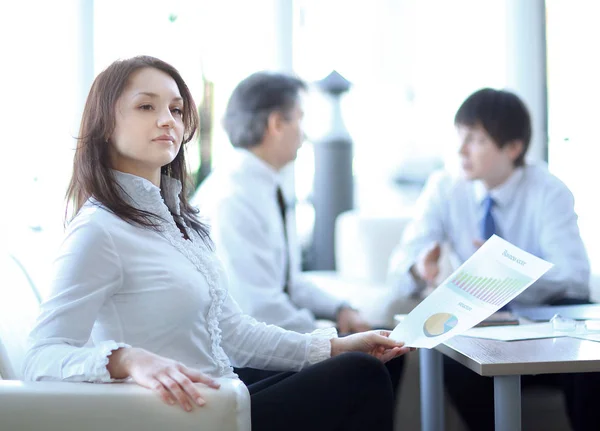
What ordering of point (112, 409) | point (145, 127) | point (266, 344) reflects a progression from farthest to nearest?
point (266, 344)
point (145, 127)
point (112, 409)

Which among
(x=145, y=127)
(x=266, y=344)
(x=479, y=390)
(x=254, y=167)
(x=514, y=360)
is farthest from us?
(x=254, y=167)

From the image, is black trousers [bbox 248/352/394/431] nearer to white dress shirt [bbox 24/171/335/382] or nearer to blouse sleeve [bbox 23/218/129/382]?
white dress shirt [bbox 24/171/335/382]

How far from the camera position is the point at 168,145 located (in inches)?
58.3

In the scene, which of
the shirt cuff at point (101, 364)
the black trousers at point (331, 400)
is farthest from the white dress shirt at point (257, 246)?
the shirt cuff at point (101, 364)

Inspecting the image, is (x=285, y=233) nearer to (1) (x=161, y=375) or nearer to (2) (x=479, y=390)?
(2) (x=479, y=390)

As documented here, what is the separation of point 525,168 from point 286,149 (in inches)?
34.2

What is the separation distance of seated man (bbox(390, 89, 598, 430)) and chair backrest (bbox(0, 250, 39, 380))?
1274mm

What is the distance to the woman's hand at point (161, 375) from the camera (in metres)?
1.14

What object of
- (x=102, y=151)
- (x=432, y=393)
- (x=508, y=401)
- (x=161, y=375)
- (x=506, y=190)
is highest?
(x=102, y=151)

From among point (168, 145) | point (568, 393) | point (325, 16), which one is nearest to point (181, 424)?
point (168, 145)

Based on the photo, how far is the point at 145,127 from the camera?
146cm

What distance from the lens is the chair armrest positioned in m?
1.14

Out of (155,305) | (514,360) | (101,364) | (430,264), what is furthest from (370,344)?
(430,264)

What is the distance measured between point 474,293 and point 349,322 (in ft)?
3.10
